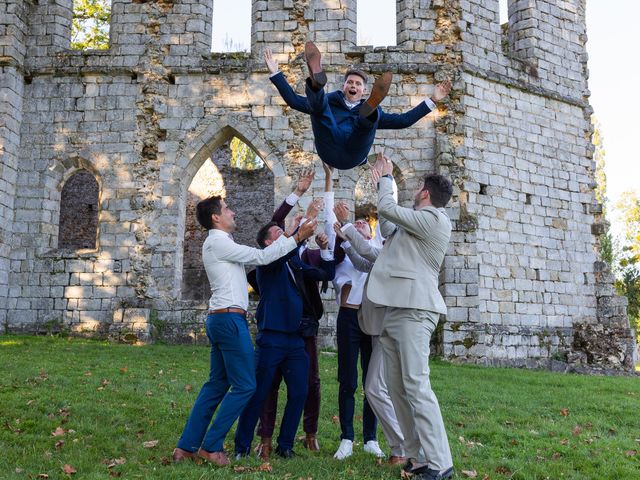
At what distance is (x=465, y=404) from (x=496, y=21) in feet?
31.1

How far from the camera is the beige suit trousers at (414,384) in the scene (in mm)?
4594

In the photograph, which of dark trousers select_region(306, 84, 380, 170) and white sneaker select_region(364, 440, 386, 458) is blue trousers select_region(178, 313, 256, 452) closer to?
white sneaker select_region(364, 440, 386, 458)

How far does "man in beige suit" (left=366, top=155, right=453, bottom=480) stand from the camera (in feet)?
15.2

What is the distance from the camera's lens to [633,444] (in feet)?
20.9

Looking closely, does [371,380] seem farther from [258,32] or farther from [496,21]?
[496,21]

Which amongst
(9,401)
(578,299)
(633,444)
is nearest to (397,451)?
(633,444)

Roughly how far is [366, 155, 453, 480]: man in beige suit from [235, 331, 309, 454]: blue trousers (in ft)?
2.68

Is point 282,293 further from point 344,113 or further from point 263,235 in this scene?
point 344,113

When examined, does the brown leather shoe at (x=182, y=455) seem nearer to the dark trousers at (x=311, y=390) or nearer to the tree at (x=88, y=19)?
the dark trousers at (x=311, y=390)

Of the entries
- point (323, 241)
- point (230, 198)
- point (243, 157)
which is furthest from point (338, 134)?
point (243, 157)

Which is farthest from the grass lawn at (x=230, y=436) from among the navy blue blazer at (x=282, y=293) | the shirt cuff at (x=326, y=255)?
the shirt cuff at (x=326, y=255)

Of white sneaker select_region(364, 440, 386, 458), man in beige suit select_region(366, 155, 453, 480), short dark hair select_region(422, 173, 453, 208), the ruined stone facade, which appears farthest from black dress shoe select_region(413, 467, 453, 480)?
the ruined stone facade

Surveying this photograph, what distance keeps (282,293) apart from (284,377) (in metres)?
0.69

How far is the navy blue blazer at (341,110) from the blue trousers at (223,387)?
1827 millimetres
